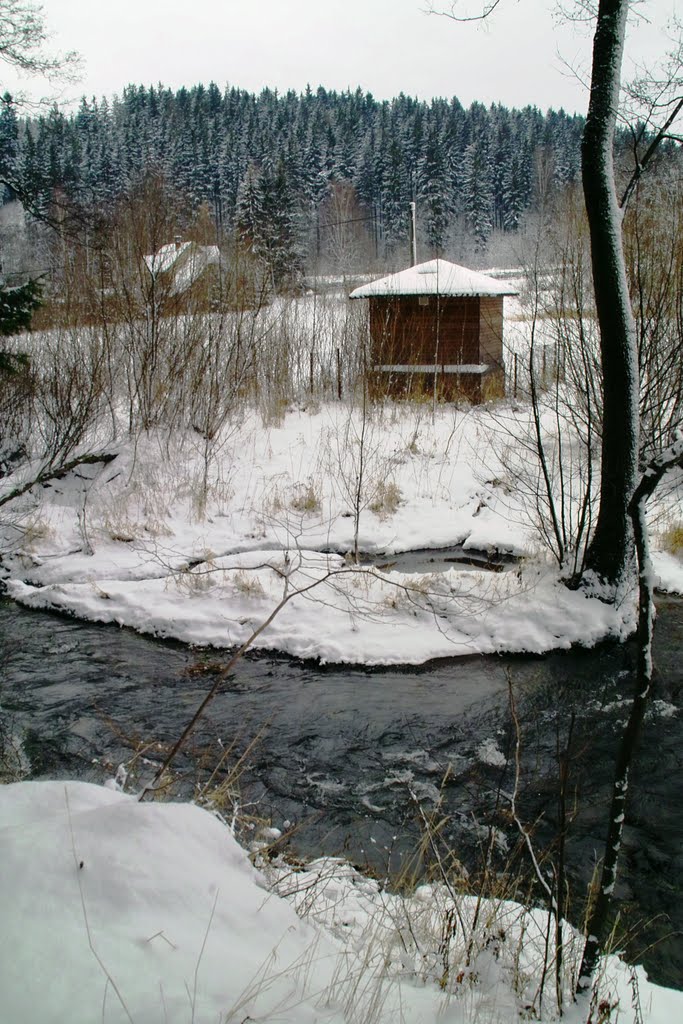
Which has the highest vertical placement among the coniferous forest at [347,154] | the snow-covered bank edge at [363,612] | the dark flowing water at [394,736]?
the coniferous forest at [347,154]

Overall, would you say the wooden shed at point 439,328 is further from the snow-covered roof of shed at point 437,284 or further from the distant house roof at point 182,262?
the distant house roof at point 182,262

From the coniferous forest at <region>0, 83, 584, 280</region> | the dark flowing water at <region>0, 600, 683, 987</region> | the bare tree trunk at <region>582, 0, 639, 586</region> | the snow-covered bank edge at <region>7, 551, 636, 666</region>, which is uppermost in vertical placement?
the coniferous forest at <region>0, 83, 584, 280</region>

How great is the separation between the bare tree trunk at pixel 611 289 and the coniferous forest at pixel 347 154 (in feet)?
111

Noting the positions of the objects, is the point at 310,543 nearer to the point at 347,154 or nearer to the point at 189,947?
the point at 189,947

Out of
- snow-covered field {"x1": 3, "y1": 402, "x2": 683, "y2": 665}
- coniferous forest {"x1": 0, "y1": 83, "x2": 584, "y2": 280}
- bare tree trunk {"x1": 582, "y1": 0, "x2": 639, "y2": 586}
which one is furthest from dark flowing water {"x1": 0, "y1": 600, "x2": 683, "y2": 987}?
coniferous forest {"x1": 0, "y1": 83, "x2": 584, "y2": 280}

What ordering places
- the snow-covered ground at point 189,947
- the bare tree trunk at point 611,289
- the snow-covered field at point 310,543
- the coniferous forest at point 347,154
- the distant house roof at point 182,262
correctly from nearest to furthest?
the snow-covered ground at point 189,947, the bare tree trunk at point 611,289, the snow-covered field at point 310,543, the distant house roof at point 182,262, the coniferous forest at point 347,154

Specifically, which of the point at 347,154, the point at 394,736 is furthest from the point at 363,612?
the point at 347,154

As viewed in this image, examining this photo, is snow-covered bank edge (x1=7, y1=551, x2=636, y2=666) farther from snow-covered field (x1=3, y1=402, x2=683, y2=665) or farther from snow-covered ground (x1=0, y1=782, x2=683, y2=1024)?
snow-covered ground (x1=0, y1=782, x2=683, y2=1024)

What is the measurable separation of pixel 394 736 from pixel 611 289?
182 inches

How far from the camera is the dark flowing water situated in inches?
183

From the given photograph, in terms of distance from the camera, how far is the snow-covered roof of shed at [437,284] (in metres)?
17.2

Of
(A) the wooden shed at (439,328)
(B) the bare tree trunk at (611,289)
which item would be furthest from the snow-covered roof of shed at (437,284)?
(B) the bare tree trunk at (611,289)

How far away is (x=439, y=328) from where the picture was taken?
17.6 metres

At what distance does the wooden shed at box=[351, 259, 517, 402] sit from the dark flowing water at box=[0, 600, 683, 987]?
1034 centimetres
